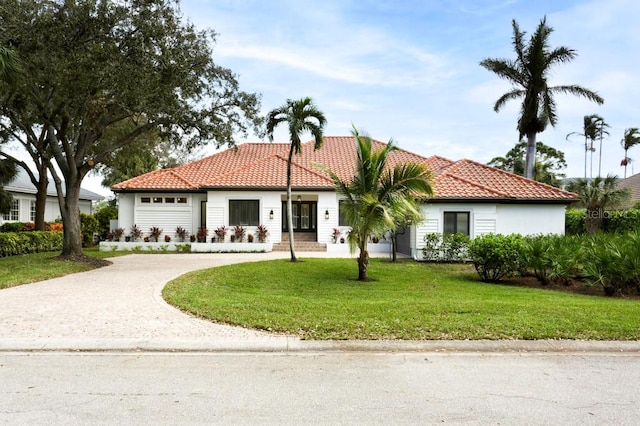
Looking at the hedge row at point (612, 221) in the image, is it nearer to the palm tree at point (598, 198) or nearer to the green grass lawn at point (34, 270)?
the palm tree at point (598, 198)

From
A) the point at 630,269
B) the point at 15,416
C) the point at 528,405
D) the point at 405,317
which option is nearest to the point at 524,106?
the point at 630,269

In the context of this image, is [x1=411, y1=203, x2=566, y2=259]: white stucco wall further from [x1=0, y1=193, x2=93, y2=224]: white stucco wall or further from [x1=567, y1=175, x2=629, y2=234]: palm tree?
[x1=0, y1=193, x2=93, y2=224]: white stucco wall

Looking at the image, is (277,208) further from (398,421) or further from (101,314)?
(398,421)

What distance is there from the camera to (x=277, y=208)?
74.7 ft

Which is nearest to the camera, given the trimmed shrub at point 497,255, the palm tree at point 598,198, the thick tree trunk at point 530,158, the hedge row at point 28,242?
the trimmed shrub at point 497,255

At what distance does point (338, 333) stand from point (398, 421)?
2.61 m

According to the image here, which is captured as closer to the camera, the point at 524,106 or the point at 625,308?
the point at 625,308

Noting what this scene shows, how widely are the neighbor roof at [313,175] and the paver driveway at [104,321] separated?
914cm

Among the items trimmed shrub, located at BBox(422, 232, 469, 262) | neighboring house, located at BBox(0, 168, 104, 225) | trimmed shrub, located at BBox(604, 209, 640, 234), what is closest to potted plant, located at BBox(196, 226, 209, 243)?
trimmed shrub, located at BBox(422, 232, 469, 262)

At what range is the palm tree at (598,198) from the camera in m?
24.0

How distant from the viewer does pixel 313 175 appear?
2402 cm

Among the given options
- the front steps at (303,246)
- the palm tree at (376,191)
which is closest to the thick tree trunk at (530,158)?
the front steps at (303,246)

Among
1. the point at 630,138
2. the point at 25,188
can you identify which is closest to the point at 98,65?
the point at 25,188

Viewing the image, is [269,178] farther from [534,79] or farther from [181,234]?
[534,79]
